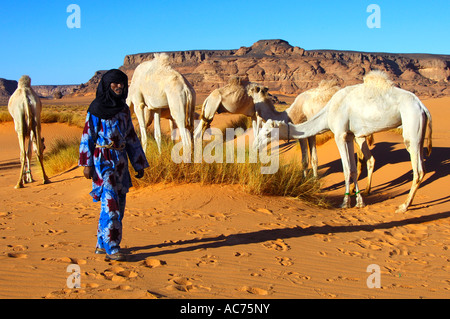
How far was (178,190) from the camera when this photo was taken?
772 cm

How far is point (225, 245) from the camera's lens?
212 inches

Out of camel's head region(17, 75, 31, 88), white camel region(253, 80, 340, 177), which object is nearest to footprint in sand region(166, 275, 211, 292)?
white camel region(253, 80, 340, 177)

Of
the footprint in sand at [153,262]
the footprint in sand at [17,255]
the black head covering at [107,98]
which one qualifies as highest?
the black head covering at [107,98]

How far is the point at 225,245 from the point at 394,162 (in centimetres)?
708

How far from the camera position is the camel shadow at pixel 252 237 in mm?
5090

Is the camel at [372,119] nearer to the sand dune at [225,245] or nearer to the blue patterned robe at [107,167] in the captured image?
the sand dune at [225,245]

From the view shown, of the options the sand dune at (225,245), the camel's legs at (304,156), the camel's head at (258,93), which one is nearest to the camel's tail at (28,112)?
the sand dune at (225,245)

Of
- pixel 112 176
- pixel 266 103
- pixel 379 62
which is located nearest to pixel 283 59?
pixel 379 62

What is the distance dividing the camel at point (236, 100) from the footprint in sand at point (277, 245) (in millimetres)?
5276

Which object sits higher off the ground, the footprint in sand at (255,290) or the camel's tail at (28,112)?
the camel's tail at (28,112)

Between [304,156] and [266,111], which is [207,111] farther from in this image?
[304,156]

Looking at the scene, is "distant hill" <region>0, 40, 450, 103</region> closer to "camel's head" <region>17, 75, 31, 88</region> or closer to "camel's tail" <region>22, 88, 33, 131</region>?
"camel's head" <region>17, 75, 31, 88</region>

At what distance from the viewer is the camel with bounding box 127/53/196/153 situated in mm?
8539

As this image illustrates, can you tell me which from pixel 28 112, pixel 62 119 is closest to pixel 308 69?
pixel 62 119
